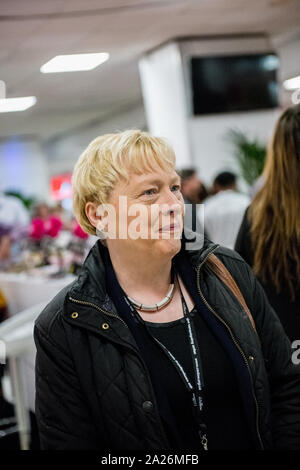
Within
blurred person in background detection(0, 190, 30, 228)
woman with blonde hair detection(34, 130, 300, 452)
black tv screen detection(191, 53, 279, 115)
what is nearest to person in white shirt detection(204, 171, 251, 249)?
blurred person in background detection(0, 190, 30, 228)

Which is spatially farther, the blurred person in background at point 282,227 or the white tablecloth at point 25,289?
the white tablecloth at point 25,289

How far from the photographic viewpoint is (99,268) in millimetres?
1406

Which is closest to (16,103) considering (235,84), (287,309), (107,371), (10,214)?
(10,214)

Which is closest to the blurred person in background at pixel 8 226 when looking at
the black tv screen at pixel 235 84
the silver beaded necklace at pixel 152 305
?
the silver beaded necklace at pixel 152 305

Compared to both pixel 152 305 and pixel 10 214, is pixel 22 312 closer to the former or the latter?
pixel 10 214

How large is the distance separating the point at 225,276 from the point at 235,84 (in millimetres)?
3850

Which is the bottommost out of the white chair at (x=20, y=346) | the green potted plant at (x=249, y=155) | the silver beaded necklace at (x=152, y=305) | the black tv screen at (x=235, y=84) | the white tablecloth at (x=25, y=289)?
the white chair at (x=20, y=346)

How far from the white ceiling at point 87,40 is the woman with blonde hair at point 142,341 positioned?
581 millimetres

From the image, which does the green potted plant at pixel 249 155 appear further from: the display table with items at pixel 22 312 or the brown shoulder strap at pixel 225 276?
the brown shoulder strap at pixel 225 276

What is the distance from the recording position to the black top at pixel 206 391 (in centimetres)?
131

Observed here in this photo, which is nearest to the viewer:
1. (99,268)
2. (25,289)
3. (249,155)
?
(99,268)

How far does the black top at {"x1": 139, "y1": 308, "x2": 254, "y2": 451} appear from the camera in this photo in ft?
4.31

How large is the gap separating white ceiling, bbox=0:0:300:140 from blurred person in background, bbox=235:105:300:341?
495 millimetres

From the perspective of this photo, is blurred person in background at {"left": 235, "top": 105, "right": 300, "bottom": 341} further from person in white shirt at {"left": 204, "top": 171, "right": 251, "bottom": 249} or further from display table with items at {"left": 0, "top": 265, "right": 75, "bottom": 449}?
display table with items at {"left": 0, "top": 265, "right": 75, "bottom": 449}
